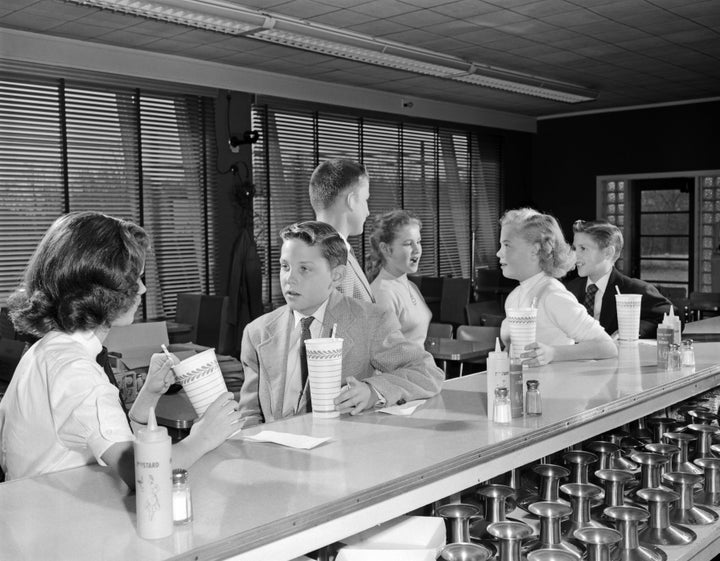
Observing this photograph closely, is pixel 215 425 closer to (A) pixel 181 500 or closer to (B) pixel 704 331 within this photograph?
(A) pixel 181 500

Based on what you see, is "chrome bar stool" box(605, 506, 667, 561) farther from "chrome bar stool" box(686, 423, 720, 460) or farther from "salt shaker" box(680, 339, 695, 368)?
"salt shaker" box(680, 339, 695, 368)

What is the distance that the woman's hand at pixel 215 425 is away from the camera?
1.71 meters

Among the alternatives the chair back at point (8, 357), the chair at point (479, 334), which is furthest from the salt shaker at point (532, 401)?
the chair back at point (8, 357)

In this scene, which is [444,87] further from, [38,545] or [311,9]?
[38,545]

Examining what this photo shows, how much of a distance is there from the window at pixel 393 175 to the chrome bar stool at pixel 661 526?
6510 millimetres

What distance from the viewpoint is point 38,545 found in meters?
1.30

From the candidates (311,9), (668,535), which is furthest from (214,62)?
(668,535)

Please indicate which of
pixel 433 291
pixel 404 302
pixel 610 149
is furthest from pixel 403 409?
pixel 610 149

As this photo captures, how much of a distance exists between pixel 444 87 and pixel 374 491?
8.06m

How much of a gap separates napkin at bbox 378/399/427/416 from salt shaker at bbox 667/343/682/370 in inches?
42.1

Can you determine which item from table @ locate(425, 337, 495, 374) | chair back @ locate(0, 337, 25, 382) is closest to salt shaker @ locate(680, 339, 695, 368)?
table @ locate(425, 337, 495, 374)

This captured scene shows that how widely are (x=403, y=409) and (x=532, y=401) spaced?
13.8 inches

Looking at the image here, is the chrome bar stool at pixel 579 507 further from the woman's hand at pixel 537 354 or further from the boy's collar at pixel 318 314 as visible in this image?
the boy's collar at pixel 318 314

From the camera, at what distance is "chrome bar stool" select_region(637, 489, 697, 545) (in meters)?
2.13
